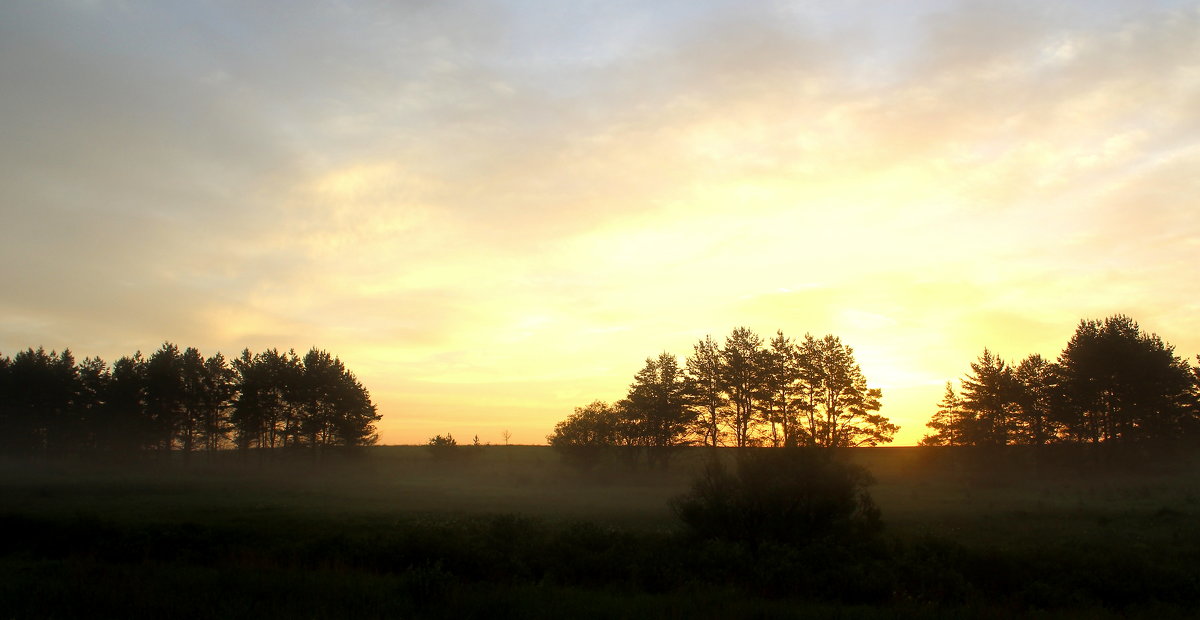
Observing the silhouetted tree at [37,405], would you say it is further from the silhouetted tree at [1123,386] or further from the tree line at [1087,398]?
the silhouetted tree at [1123,386]

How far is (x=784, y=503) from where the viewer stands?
68.6 ft

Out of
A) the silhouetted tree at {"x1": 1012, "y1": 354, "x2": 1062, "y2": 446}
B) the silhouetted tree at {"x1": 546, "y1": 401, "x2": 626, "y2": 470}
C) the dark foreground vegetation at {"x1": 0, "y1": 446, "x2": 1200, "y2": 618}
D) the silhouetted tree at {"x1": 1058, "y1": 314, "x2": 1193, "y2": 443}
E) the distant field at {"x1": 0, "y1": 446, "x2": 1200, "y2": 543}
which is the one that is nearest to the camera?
the dark foreground vegetation at {"x1": 0, "y1": 446, "x2": 1200, "y2": 618}

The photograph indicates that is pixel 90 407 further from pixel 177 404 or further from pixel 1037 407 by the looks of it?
pixel 1037 407

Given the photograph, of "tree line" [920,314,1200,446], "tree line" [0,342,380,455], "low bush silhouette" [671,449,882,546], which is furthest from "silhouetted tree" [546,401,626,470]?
"low bush silhouette" [671,449,882,546]

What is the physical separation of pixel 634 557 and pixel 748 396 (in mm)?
43295

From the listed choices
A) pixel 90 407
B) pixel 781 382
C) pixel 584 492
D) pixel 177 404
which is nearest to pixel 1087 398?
pixel 781 382

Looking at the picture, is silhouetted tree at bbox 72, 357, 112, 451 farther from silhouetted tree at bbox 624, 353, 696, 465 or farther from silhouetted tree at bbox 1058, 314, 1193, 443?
silhouetted tree at bbox 1058, 314, 1193, 443

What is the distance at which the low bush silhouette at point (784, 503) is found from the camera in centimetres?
2044

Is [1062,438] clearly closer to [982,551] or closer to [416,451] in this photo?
[982,551]

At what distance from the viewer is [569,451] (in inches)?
2753

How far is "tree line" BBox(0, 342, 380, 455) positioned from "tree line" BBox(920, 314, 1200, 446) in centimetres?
6124

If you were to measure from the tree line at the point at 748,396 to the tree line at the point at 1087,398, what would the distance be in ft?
39.2

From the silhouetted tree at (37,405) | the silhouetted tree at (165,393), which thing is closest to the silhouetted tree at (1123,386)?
the silhouetted tree at (165,393)

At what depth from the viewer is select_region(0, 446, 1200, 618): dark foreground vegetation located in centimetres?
1268
